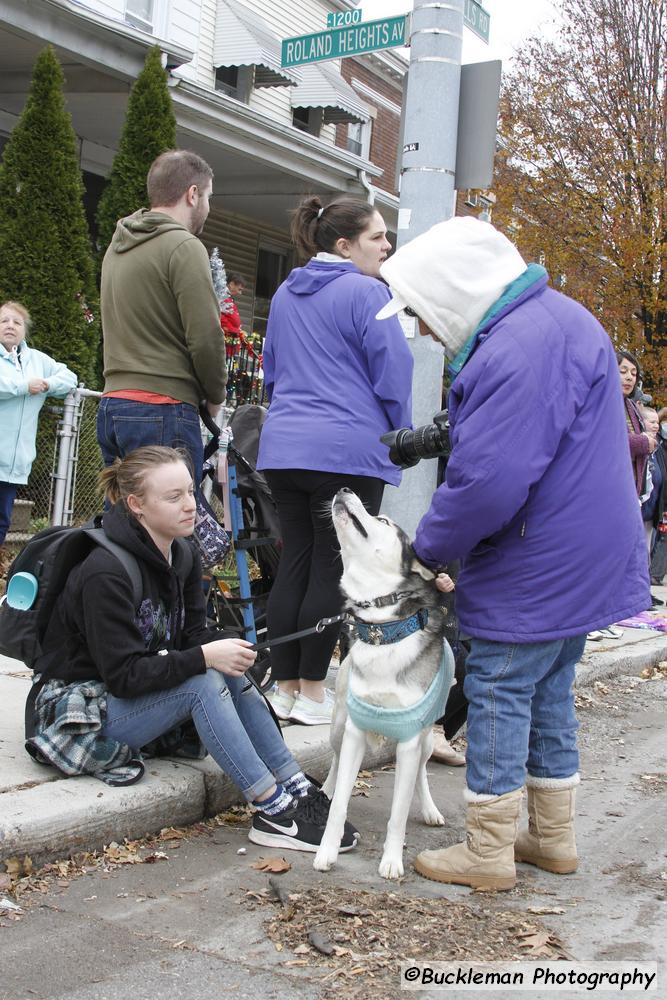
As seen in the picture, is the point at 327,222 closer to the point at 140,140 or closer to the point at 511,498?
the point at 511,498

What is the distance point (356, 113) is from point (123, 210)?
904 cm

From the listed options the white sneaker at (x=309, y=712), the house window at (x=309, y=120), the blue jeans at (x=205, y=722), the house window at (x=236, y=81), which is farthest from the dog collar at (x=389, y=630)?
the house window at (x=309, y=120)

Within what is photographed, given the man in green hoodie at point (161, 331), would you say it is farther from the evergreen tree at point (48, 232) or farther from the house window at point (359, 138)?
the house window at point (359, 138)

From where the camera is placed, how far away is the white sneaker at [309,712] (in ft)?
15.3

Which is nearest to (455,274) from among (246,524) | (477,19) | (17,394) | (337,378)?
(337,378)

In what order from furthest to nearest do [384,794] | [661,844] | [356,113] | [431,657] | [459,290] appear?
[356,113], [384,794], [661,844], [431,657], [459,290]

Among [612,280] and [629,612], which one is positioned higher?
[612,280]

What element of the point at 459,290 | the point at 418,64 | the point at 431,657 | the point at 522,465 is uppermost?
the point at 418,64

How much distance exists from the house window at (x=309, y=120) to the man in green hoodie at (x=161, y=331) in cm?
1624

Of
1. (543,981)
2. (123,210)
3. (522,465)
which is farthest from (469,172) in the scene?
(123,210)

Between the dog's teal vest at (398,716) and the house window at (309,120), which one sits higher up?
the house window at (309,120)

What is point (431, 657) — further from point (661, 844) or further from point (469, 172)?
point (469, 172)

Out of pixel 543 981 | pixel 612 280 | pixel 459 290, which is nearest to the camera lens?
pixel 543 981

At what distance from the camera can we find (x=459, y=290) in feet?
10.8
